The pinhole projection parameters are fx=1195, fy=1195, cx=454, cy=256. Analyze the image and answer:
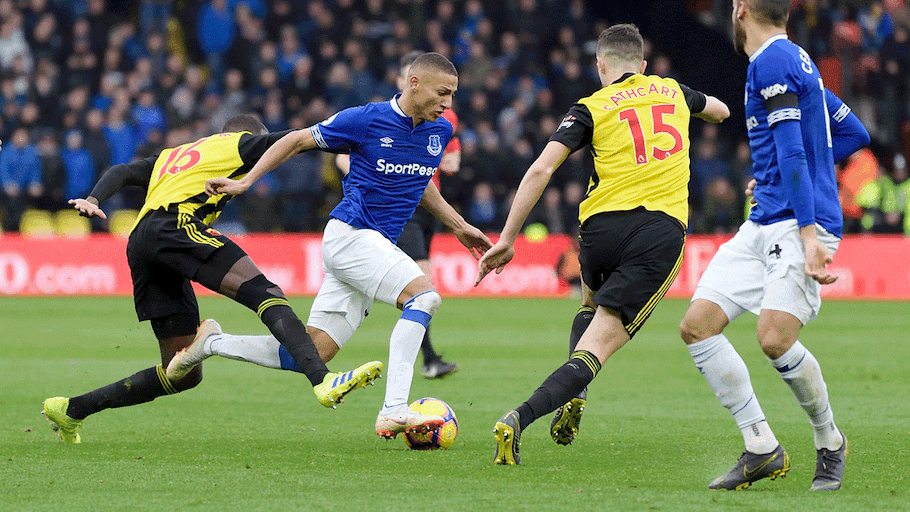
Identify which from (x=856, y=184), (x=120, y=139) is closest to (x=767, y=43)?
(x=856, y=184)

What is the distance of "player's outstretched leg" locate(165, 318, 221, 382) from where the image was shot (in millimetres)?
6117

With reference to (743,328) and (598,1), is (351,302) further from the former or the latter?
(598,1)

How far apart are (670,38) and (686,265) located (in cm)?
602

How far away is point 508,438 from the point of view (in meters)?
5.29

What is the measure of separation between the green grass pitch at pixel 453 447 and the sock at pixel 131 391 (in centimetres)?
19

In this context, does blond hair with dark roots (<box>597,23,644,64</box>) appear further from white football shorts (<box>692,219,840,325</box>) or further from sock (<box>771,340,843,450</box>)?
sock (<box>771,340,843,450</box>)

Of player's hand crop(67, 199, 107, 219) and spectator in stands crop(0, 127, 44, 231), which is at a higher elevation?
player's hand crop(67, 199, 107, 219)

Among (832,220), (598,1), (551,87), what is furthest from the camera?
(598,1)

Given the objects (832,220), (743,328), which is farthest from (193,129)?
(832,220)

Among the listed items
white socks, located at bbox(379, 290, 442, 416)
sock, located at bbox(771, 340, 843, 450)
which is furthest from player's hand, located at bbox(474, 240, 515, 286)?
sock, located at bbox(771, 340, 843, 450)

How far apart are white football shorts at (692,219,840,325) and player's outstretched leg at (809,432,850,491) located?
0.57 metres

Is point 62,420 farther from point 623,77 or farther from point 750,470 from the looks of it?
point 750,470

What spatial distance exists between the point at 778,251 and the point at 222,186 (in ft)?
8.76

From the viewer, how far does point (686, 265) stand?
18.3 m
